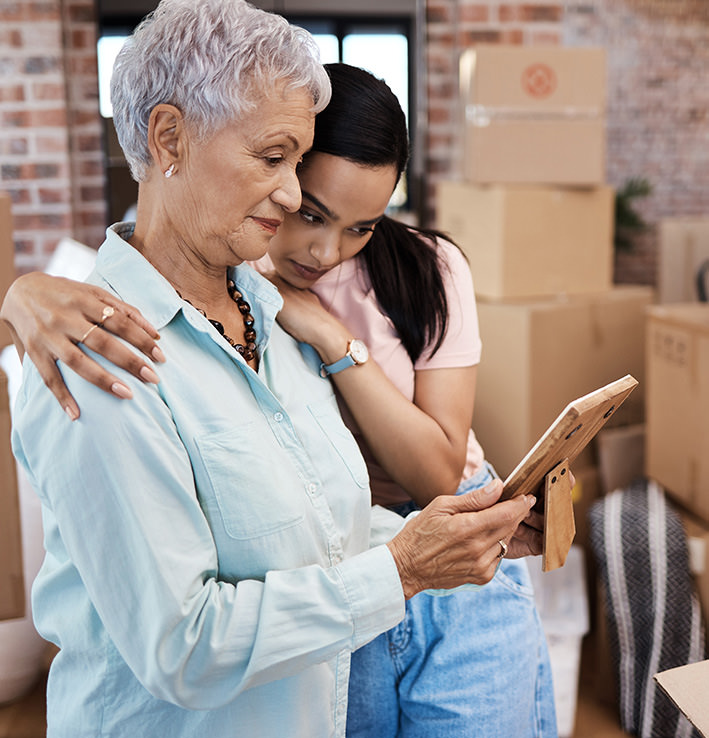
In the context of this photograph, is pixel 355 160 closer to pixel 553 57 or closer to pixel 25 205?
pixel 553 57

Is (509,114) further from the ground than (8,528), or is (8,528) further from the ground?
(509,114)

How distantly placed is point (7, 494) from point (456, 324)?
88 centimetres

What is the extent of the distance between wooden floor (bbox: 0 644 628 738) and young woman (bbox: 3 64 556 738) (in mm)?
1024

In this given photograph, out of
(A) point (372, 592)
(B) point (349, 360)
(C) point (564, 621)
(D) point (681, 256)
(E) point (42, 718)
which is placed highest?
(D) point (681, 256)

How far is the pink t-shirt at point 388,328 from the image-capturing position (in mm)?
1374

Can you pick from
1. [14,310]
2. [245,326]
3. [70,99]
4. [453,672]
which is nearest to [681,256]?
[70,99]

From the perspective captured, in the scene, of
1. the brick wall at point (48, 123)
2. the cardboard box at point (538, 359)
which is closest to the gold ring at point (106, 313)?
the cardboard box at point (538, 359)

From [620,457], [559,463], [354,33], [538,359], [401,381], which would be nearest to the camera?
[559,463]

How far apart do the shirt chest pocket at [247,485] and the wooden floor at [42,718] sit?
5.21ft

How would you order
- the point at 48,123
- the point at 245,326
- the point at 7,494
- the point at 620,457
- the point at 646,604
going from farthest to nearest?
the point at 48,123 → the point at 620,457 → the point at 646,604 → the point at 7,494 → the point at 245,326

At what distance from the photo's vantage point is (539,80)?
246 cm

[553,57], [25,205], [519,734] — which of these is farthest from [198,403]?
[25,205]

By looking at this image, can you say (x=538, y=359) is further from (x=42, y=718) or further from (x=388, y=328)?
(x=42, y=718)

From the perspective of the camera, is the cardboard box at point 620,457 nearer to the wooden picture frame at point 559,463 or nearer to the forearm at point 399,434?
the forearm at point 399,434
